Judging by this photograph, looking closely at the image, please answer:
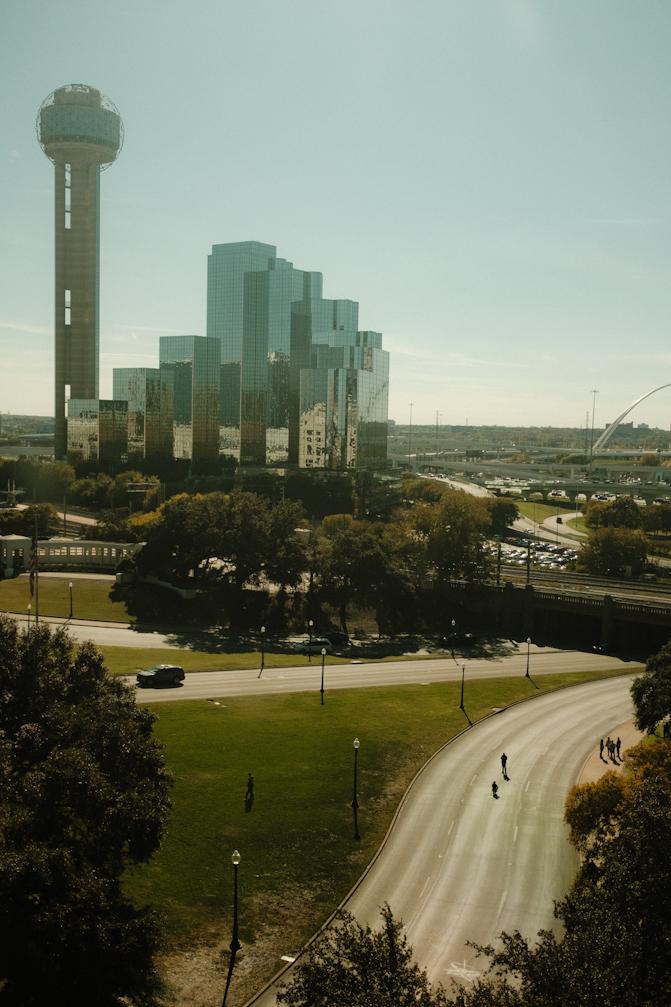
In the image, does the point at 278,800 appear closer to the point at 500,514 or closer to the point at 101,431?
the point at 500,514

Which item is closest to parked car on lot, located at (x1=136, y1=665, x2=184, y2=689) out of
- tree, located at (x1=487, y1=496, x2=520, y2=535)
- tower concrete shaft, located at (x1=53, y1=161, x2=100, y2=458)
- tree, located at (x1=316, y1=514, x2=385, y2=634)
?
tree, located at (x1=316, y1=514, x2=385, y2=634)

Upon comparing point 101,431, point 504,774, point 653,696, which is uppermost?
point 101,431

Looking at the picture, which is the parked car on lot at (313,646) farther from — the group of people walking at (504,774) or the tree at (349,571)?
the group of people walking at (504,774)

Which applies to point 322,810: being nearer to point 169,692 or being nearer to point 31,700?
point 31,700

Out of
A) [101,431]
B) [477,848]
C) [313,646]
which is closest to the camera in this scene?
[477,848]

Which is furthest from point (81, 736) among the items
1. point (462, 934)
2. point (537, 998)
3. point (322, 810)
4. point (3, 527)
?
point (3, 527)

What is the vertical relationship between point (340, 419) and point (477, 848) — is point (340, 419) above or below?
above

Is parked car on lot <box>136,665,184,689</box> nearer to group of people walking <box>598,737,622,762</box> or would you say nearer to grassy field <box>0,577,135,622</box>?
group of people walking <box>598,737,622,762</box>

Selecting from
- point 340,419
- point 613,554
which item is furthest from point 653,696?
point 340,419
